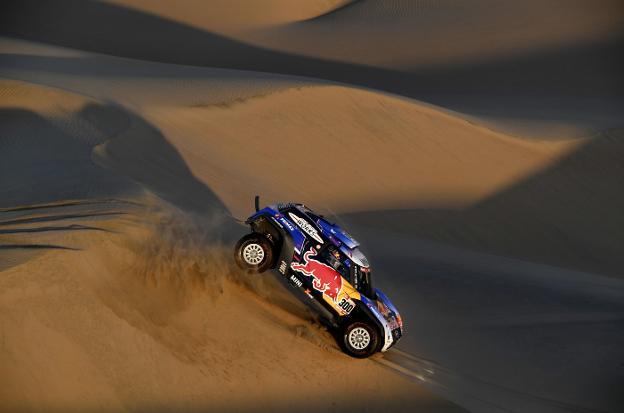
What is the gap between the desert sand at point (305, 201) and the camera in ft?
38.8

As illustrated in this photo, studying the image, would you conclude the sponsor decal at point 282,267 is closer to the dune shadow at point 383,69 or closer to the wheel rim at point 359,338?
the wheel rim at point 359,338

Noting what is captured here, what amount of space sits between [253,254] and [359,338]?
2110 mm

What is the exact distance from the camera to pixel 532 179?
2200 cm

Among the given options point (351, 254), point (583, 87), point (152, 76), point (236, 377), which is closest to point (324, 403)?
point (236, 377)

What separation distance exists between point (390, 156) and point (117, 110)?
7193 millimetres

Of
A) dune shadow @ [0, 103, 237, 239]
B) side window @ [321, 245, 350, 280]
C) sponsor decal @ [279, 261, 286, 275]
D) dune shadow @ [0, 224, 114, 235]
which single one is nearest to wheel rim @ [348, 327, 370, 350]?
side window @ [321, 245, 350, 280]

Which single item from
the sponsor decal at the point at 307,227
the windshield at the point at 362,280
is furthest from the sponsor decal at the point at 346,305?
the sponsor decal at the point at 307,227

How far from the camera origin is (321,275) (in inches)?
478

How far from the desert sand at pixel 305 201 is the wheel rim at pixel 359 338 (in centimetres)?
49

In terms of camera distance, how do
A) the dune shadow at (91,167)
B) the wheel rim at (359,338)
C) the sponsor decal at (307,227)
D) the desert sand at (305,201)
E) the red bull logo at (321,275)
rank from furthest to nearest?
the dune shadow at (91,167), the sponsor decal at (307,227), the red bull logo at (321,275), the wheel rim at (359,338), the desert sand at (305,201)

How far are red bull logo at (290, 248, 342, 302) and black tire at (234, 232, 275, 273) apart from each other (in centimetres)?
54

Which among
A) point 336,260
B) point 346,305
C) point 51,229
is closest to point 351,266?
point 336,260

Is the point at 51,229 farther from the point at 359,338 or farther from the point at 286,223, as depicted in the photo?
the point at 359,338

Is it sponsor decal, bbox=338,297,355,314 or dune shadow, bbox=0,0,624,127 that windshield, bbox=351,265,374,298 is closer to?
sponsor decal, bbox=338,297,355,314
